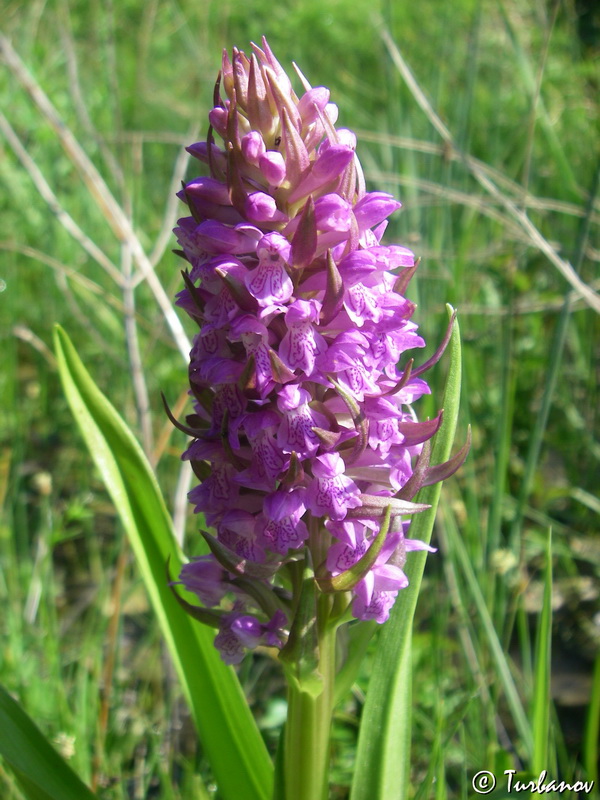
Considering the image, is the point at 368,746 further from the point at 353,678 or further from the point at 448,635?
the point at 448,635

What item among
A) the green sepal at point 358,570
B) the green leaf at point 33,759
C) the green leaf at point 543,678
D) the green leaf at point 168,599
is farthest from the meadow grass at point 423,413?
the green sepal at point 358,570

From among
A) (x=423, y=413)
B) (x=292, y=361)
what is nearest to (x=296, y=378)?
(x=292, y=361)

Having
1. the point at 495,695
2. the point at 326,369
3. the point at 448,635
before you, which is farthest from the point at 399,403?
the point at 448,635

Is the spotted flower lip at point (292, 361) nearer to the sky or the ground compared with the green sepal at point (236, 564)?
nearer to the sky

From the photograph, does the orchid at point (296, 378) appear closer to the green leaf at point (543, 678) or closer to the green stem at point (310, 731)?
the green stem at point (310, 731)

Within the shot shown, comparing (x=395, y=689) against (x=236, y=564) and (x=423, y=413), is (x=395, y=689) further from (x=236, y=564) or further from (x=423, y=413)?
(x=423, y=413)

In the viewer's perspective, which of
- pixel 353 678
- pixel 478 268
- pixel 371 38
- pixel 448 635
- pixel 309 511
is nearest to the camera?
pixel 309 511

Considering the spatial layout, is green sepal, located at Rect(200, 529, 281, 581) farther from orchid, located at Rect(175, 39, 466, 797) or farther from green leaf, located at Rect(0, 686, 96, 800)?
green leaf, located at Rect(0, 686, 96, 800)
